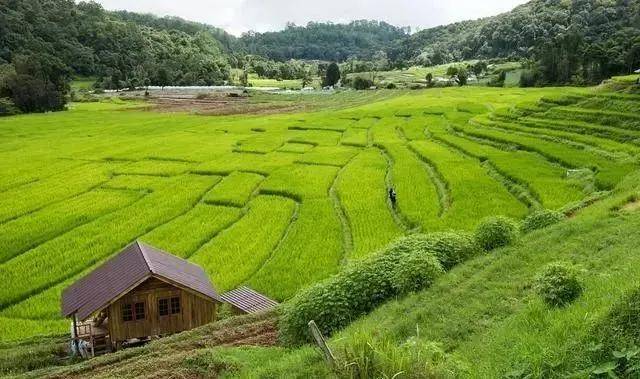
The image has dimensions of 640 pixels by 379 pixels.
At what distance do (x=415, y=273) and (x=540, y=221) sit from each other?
5121mm

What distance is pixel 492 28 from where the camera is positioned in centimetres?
12706

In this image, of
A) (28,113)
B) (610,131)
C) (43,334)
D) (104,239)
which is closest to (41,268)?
(104,239)

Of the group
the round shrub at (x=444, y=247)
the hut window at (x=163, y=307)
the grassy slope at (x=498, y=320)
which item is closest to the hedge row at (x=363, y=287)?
the round shrub at (x=444, y=247)

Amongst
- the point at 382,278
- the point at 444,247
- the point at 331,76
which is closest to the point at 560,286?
the point at 382,278

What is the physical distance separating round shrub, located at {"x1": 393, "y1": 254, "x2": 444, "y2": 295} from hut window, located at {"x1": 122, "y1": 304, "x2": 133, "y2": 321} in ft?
22.1

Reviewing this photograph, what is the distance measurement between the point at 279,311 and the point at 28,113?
212 ft

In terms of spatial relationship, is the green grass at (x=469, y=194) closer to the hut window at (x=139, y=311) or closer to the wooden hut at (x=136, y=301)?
the wooden hut at (x=136, y=301)

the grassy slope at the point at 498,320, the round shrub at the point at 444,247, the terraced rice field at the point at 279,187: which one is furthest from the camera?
the terraced rice field at the point at 279,187

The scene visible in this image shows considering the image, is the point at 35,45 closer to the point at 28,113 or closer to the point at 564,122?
the point at 28,113

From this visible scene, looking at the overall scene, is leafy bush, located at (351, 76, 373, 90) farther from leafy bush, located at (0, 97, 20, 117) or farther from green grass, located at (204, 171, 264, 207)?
green grass, located at (204, 171, 264, 207)

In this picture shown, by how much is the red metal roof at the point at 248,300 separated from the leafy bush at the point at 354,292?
303 cm

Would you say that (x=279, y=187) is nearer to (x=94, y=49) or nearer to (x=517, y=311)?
(x=517, y=311)

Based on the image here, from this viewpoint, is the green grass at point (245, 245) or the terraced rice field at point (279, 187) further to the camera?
the terraced rice field at point (279, 187)

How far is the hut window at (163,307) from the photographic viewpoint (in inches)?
579
